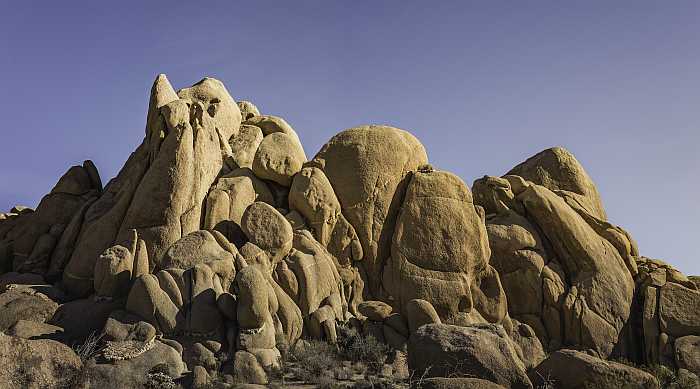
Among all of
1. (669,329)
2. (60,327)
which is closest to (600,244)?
(669,329)

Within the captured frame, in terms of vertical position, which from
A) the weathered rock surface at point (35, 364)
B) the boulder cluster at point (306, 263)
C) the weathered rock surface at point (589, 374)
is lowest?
the weathered rock surface at point (35, 364)

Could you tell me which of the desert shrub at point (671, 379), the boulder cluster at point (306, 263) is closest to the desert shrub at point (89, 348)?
the boulder cluster at point (306, 263)

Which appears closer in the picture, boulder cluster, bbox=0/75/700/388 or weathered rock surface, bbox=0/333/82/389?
weathered rock surface, bbox=0/333/82/389

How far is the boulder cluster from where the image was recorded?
62.2ft

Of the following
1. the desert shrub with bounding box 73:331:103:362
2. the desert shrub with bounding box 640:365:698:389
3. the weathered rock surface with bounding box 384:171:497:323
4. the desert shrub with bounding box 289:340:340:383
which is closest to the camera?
the desert shrub with bounding box 73:331:103:362

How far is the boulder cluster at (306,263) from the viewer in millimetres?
18969

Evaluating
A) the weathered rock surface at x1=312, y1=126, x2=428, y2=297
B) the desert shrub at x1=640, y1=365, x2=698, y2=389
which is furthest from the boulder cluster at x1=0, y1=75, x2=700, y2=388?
the desert shrub at x1=640, y1=365, x2=698, y2=389

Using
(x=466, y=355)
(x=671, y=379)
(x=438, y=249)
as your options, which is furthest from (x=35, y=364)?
(x=671, y=379)

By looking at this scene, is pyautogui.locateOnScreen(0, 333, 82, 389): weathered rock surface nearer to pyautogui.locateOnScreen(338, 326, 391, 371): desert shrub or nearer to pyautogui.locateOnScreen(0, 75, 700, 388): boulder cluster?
pyautogui.locateOnScreen(0, 75, 700, 388): boulder cluster

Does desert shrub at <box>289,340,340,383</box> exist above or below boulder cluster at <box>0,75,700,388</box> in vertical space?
below

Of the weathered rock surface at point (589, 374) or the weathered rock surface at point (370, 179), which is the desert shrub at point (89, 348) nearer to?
the weathered rock surface at point (370, 179)

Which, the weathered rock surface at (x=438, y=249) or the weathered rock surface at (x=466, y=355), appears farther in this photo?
the weathered rock surface at (x=438, y=249)

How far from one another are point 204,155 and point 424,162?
8.39 meters

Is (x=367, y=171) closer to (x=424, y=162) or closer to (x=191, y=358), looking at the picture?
Result: (x=424, y=162)
